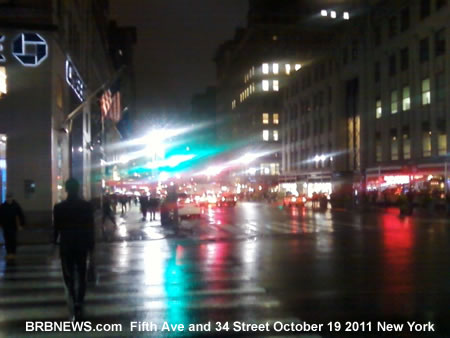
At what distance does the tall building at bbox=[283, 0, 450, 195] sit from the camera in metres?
49.1

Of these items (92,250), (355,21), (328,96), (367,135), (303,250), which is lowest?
(303,250)

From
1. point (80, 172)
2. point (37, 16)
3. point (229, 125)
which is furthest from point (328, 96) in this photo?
point (229, 125)

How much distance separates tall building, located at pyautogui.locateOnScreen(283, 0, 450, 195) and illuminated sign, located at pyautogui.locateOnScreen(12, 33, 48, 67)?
1277 inches

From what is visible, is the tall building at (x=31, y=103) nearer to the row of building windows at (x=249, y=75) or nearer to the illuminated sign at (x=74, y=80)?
the illuminated sign at (x=74, y=80)

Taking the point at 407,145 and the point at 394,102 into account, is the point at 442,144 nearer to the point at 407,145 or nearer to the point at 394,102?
the point at 407,145

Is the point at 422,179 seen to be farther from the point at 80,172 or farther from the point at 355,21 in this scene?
the point at 80,172

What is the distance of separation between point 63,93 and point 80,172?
743 centimetres

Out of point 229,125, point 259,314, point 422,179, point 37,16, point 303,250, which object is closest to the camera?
point 259,314

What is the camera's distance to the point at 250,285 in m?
11.4

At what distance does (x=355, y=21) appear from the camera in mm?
65938

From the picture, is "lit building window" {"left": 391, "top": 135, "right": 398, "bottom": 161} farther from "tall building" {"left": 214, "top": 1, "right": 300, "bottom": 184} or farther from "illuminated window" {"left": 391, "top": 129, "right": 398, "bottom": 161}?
"tall building" {"left": 214, "top": 1, "right": 300, "bottom": 184}

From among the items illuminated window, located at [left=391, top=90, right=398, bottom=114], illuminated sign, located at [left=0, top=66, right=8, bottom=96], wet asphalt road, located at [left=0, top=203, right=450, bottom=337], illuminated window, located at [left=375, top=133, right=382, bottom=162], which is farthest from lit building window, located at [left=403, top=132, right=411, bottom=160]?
illuminated sign, located at [left=0, top=66, right=8, bottom=96]

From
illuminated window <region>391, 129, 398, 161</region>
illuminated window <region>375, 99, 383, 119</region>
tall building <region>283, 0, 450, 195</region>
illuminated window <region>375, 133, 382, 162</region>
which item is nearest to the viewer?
tall building <region>283, 0, 450, 195</region>

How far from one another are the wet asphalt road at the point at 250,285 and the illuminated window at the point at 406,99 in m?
36.6
